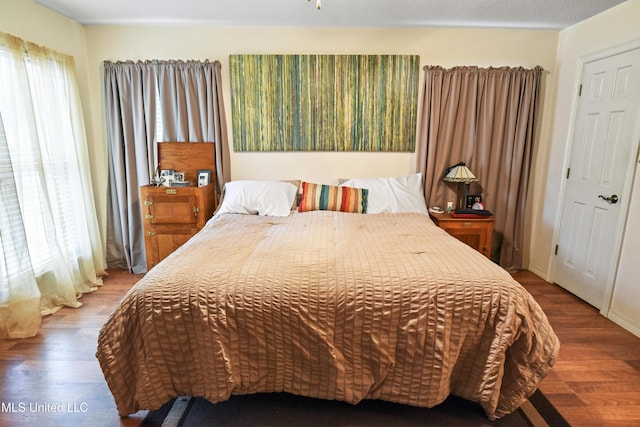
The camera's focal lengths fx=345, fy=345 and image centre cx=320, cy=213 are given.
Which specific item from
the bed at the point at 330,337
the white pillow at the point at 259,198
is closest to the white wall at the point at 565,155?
the bed at the point at 330,337

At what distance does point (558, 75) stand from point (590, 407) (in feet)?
9.30

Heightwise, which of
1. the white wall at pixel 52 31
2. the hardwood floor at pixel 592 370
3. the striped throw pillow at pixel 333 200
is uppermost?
the white wall at pixel 52 31

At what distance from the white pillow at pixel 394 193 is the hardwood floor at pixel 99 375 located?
1361 millimetres

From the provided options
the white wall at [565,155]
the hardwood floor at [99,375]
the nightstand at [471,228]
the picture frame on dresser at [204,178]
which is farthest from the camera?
the picture frame on dresser at [204,178]

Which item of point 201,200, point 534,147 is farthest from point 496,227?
point 201,200

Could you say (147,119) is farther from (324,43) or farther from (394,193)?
(394,193)

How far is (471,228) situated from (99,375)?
296cm

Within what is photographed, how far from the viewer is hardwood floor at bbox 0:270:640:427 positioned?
5.57 ft

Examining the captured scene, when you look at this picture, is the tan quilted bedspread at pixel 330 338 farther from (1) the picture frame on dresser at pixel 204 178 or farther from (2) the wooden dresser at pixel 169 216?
(1) the picture frame on dresser at pixel 204 178

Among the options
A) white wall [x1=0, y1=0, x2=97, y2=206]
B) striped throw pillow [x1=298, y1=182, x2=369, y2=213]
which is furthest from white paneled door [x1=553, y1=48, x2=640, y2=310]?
white wall [x1=0, y1=0, x2=97, y2=206]

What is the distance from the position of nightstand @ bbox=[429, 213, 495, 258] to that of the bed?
1.41 meters

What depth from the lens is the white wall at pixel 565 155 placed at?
8.03 ft

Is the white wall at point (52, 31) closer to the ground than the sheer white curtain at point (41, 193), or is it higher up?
higher up

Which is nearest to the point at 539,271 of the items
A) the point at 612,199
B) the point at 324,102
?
the point at 612,199
